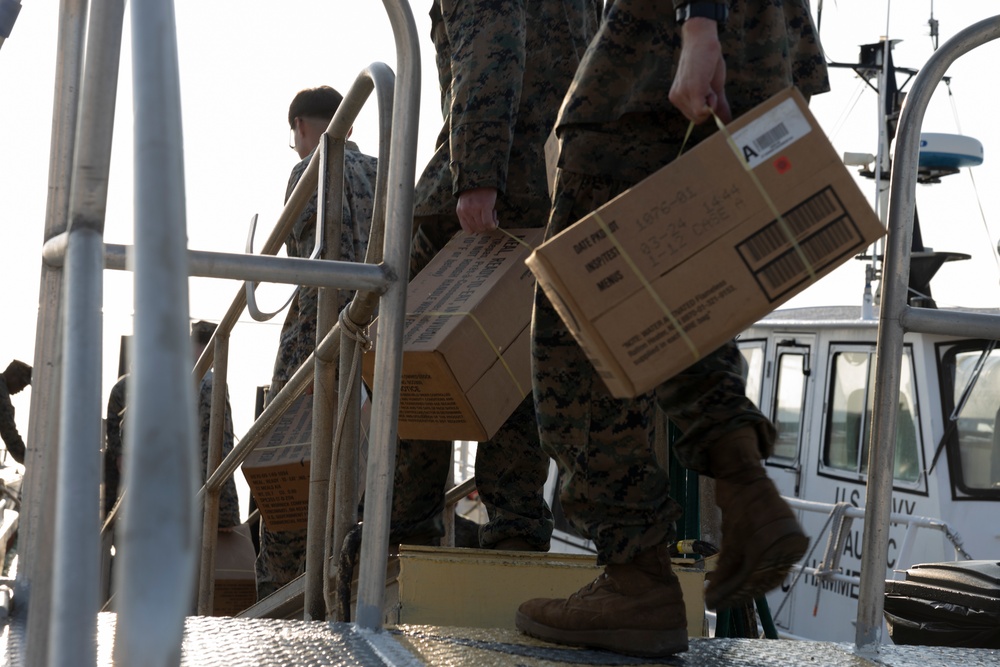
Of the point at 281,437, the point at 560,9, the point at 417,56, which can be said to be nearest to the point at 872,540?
the point at 417,56

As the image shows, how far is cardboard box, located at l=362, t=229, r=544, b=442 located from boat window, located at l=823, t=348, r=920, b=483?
6.23m

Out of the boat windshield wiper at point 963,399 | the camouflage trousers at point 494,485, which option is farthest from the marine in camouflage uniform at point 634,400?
the boat windshield wiper at point 963,399

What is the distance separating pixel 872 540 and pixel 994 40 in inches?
31.8

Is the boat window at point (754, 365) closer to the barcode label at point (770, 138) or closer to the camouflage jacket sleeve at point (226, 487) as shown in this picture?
the camouflage jacket sleeve at point (226, 487)

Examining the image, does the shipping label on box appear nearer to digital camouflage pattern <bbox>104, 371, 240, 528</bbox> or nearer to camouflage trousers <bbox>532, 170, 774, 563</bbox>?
camouflage trousers <bbox>532, 170, 774, 563</bbox>

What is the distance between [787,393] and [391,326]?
787 cm

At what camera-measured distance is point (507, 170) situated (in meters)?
2.30

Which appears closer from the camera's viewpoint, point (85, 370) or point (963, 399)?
point (85, 370)

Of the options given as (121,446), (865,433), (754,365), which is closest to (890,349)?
(121,446)

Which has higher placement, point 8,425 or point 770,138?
point 770,138

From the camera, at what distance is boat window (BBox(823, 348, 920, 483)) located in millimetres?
8016

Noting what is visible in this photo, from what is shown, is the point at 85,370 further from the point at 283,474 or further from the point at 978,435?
the point at 978,435

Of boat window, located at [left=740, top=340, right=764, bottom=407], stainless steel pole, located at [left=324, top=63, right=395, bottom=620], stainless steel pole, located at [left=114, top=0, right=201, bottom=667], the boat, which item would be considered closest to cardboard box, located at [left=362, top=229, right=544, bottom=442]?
stainless steel pole, located at [left=324, top=63, right=395, bottom=620]

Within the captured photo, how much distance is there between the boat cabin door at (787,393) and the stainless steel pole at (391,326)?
7.48 metres
